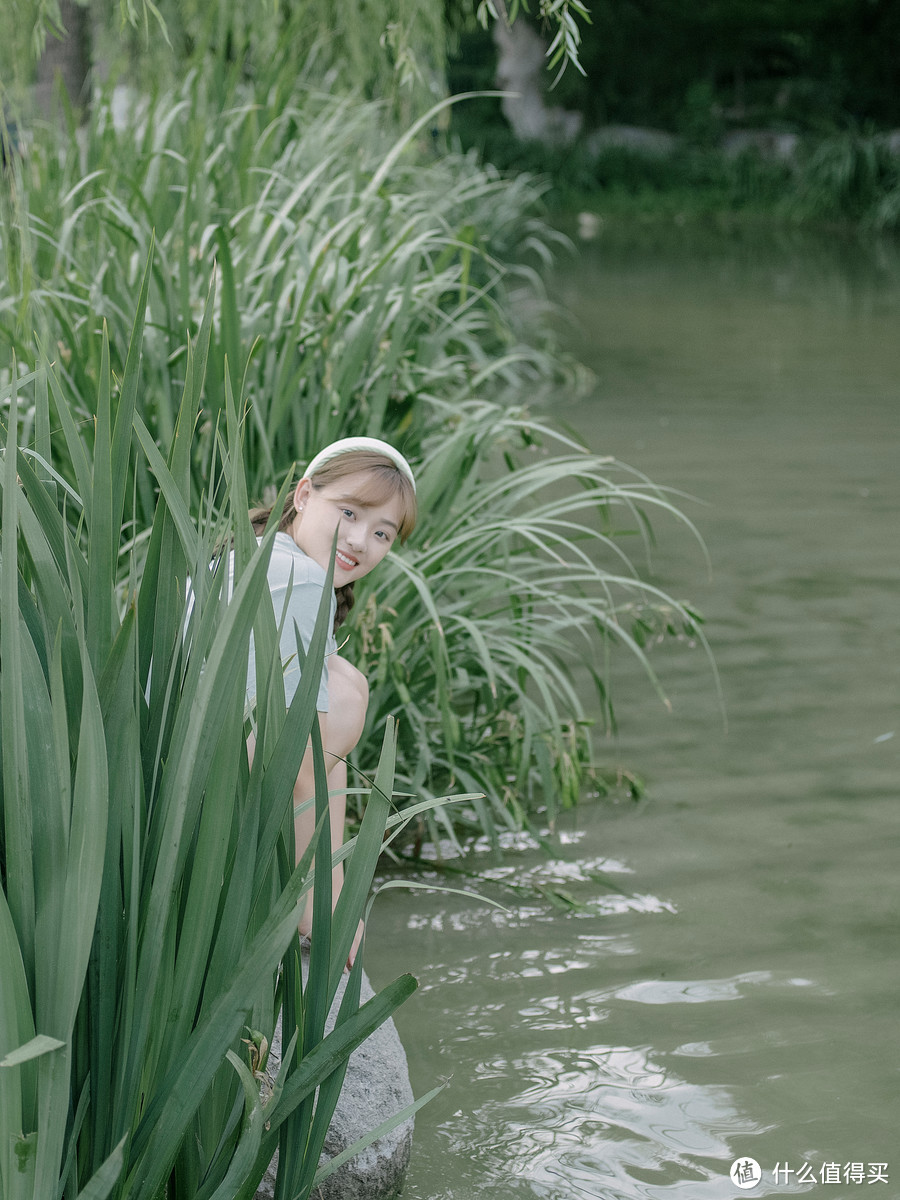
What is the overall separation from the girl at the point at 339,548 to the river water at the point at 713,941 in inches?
15.9

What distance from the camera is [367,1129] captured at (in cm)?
190

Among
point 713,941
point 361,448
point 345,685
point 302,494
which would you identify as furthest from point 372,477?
point 713,941

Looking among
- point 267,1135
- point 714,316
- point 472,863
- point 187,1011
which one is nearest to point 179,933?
point 187,1011

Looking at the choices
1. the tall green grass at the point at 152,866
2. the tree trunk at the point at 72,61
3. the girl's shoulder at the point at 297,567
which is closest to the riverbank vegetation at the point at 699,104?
the tree trunk at the point at 72,61

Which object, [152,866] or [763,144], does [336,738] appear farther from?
[763,144]

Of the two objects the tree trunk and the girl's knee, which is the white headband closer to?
the girl's knee

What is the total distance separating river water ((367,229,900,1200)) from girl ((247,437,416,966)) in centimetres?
40

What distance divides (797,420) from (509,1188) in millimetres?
5686

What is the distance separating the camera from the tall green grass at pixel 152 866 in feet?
4.02

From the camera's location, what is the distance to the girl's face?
87.0 inches

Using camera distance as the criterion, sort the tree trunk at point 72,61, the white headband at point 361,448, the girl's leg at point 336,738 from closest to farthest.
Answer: the girl's leg at point 336,738, the white headband at point 361,448, the tree trunk at point 72,61

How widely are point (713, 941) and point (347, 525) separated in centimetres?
111

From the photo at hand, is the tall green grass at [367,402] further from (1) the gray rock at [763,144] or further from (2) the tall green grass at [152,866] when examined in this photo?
(1) the gray rock at [763,144]

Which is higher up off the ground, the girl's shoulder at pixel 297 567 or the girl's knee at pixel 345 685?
the girl's shoulder at pixel 297 567
